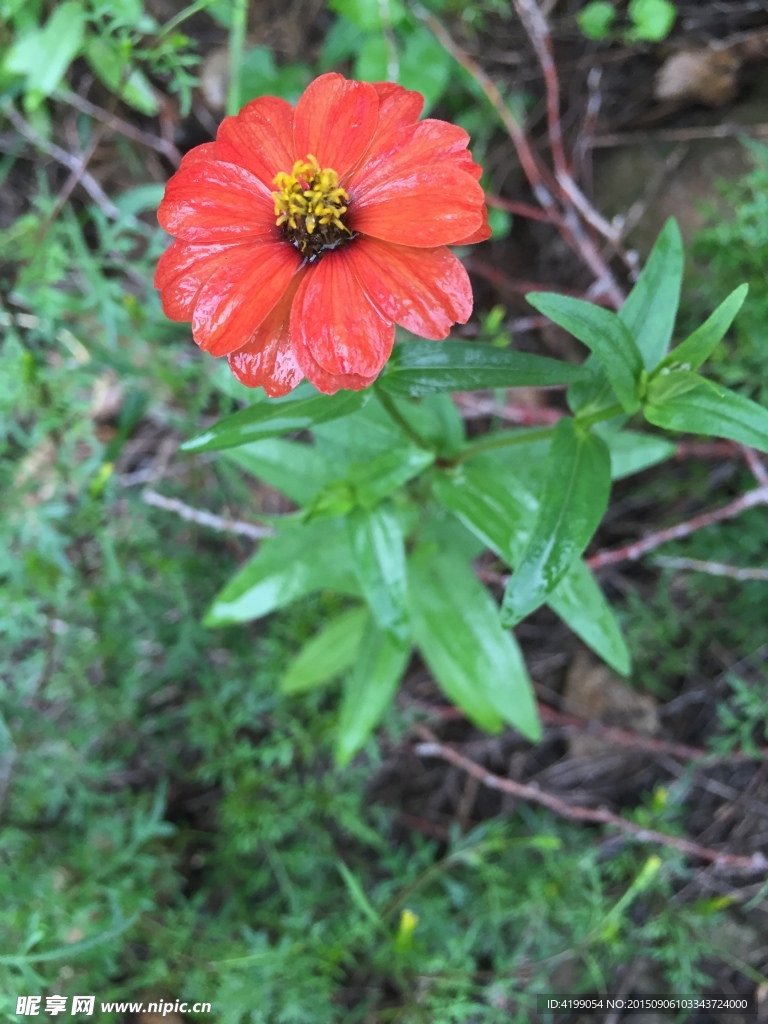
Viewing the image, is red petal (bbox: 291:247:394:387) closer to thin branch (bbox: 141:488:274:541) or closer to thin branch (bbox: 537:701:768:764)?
thin branch (bbox: 141:488:274:541)

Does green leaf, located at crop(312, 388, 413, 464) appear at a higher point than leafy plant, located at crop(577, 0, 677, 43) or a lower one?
lower

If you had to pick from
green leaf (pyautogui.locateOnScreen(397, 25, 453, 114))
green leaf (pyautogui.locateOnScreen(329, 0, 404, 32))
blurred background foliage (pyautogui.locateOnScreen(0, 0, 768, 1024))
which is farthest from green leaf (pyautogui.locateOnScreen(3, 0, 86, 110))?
green leaf (pyautogui.locateOnScreen(397, 25, 453, 114))

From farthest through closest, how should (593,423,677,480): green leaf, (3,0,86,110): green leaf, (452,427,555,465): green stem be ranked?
(3,0,86,110): green leaf < (593,423,677,480): green leaf < (452,427,555,465): green stem

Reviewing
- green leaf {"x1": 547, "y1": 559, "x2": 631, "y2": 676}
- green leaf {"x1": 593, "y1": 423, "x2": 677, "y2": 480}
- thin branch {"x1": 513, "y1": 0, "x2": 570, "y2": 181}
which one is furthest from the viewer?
thin branch {"x1": 513, "y1": 0, "x2": 570, "y2": 181}

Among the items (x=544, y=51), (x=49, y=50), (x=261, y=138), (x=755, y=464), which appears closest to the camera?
(x=261, y=138)

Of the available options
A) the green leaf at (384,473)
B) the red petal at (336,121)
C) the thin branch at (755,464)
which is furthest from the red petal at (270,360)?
the thin branch at (755,464)

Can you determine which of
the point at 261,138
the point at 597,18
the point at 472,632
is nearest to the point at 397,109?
the point at 261,138

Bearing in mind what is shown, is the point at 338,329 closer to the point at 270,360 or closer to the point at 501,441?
the point at 270,360
